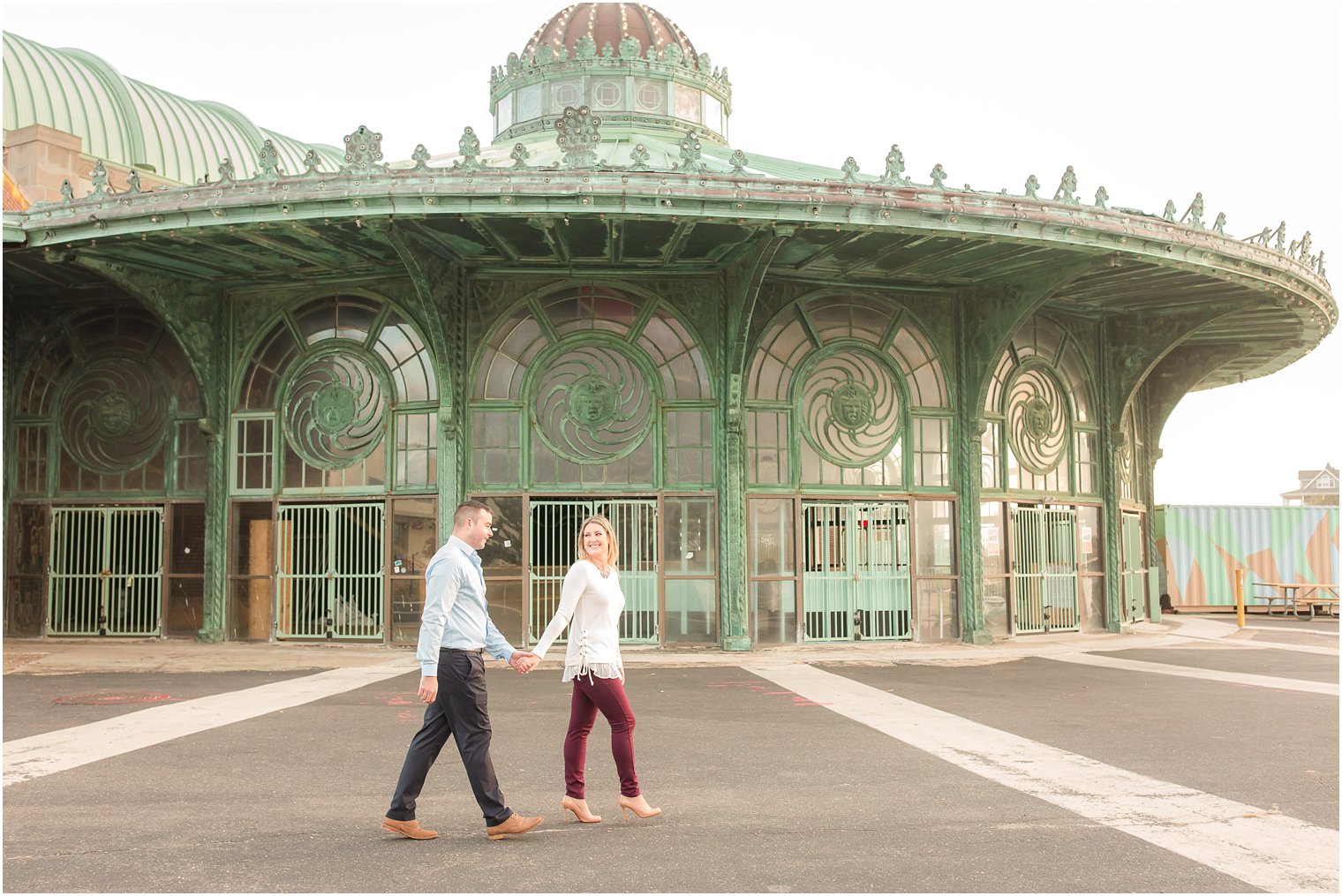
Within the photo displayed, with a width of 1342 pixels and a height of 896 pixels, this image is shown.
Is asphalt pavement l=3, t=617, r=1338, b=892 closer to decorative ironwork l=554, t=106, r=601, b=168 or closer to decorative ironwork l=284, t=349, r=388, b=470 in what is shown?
decorative ironwork l=284, t=349, r=388, b=470

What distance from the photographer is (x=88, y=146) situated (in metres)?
25.7

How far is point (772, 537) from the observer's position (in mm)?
18359

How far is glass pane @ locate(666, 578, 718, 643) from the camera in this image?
58.9 ft

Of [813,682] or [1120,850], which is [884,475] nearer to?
[813,682]

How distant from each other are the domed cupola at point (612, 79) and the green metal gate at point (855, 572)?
8601mm

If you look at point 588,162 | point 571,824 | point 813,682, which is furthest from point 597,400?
point 571,824

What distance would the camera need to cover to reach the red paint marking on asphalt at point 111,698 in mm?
11641

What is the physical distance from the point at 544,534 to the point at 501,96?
10.3 metres

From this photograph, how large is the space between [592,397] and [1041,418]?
803 centimetres

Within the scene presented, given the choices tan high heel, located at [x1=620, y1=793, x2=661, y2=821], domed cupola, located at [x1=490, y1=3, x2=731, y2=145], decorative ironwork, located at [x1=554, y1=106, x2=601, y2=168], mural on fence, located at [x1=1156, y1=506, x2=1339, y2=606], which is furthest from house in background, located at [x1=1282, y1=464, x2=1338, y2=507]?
tan high heel, located at [x1=620, y1=793, x2=661, y2=821]

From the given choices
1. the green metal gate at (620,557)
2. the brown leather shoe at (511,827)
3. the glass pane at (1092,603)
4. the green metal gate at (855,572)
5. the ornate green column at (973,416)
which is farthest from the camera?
the glass pane at (1092,603)

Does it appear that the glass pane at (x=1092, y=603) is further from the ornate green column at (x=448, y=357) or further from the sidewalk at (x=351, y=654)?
the ornate green column at (x=448, y=357)

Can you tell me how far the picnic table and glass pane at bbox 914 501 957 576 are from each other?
39.3ft

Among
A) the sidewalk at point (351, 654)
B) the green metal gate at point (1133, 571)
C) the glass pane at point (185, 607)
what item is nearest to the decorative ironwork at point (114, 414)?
the glass pane at point (185, 607)
